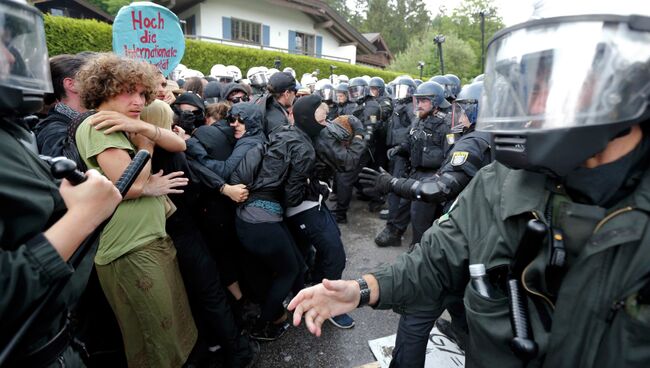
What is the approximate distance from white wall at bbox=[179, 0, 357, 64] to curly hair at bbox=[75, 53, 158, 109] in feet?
62.9

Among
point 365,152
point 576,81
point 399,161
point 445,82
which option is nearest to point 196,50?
point 365,152

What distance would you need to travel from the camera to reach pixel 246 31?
69.1 feet

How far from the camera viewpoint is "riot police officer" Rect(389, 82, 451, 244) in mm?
4275

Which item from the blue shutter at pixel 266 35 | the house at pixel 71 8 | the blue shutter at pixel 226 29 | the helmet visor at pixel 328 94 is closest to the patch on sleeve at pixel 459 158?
the helmet visor at pixel 328 94

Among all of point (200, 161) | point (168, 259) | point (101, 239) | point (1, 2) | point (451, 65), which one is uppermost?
point (451, 65)

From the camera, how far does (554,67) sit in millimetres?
1032

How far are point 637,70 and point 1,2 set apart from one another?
5.61 feet

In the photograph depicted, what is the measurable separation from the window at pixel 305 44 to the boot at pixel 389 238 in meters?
19.5

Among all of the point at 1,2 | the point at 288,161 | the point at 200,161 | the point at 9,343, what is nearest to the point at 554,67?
the point at 1,2

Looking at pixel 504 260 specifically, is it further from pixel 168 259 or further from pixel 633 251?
pixel 168 259

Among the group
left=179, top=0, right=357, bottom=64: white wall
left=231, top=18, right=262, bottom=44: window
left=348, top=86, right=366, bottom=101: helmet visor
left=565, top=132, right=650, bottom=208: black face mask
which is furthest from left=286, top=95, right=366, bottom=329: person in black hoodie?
left=231, top=18, right=262, bottom=44: window

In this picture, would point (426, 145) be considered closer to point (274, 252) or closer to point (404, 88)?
point (274, 252)

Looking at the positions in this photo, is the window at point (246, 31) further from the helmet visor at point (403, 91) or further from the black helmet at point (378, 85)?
the helmet visor at point (403, 91)

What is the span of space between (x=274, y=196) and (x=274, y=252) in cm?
45
